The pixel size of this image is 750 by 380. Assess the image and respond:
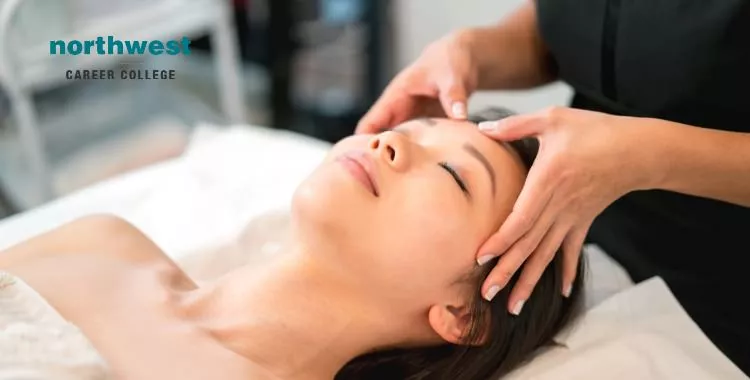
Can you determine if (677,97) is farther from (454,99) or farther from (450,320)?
(450,320)

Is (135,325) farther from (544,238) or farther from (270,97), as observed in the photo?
(270,97)

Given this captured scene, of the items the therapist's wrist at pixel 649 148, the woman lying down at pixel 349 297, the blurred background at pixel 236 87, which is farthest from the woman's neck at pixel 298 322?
the blurred background at pixel 236 87

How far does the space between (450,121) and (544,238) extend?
24 centimetres

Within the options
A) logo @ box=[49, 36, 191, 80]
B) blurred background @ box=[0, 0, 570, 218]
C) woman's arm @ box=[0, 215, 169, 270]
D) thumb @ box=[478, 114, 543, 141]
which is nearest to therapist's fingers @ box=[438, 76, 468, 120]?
thumb @ box=[478, 114, 543, 141]

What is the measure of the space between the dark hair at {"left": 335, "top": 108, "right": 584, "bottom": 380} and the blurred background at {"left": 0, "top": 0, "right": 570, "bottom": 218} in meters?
1.09

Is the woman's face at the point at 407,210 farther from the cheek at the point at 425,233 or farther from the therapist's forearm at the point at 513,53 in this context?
the therapist's forearm at the point at 513,53

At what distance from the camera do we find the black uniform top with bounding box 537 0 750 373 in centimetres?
112

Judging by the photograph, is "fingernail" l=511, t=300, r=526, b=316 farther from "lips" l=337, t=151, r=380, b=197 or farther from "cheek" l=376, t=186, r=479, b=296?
"lips" l=337, t=151, r=380, b=197

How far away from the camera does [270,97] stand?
2723 mm

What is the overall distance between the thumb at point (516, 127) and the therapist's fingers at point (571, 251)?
13cm

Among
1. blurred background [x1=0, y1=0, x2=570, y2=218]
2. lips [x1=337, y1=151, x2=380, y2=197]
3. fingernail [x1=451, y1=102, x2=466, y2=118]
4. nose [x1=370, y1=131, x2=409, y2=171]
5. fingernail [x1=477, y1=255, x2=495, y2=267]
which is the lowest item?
blurred background [x1=0, y1=0, x2=570, y2=218]

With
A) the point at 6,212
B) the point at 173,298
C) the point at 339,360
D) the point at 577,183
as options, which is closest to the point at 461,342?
the point at 339,360

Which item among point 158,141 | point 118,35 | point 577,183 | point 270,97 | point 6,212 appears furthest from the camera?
point 270,97

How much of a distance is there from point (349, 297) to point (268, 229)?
1.48 feet
